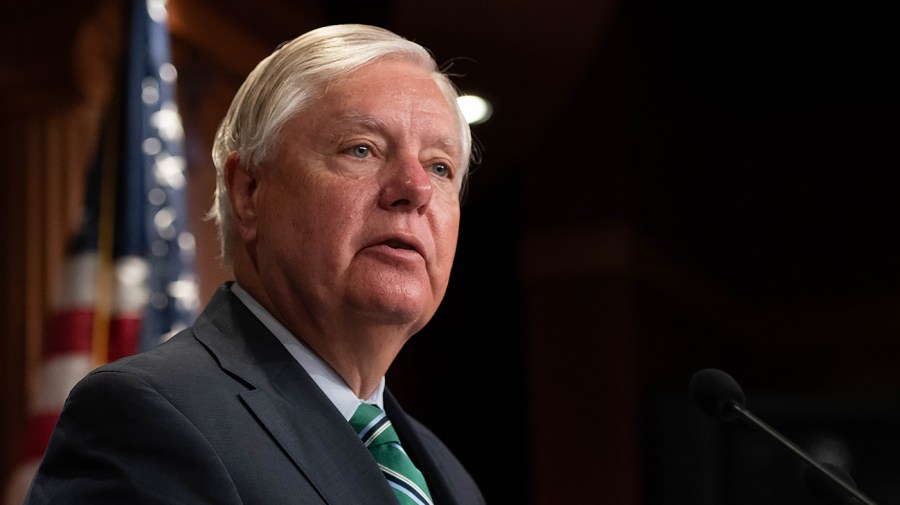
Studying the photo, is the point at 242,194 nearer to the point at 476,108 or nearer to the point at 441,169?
the point at 441,169

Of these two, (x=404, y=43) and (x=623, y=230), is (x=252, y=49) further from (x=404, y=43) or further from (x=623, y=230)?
(x=404, y=43)

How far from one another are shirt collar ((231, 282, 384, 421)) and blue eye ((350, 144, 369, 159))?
26 cm

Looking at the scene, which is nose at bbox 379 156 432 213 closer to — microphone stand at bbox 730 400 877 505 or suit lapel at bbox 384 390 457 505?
suit lapel at bbox 384 390 457 505

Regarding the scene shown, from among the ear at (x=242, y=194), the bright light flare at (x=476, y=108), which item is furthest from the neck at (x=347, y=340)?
the bright light flare at (x=476, y=108)

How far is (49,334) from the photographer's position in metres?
2.84

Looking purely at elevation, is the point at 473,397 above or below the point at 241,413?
below

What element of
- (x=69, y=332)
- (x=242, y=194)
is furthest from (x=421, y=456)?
(x=69, y=332)

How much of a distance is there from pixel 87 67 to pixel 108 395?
8.14ft

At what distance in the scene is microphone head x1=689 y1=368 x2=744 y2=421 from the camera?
53.0 inches

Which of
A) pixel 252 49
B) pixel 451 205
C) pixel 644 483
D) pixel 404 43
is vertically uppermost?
pixel 252 49

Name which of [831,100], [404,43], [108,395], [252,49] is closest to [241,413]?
[108,395]

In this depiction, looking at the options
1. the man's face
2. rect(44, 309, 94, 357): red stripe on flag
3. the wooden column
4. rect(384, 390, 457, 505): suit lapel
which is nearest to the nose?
the man's face

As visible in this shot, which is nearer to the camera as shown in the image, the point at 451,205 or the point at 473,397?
the point at 451,205

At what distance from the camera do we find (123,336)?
9.19 ft
